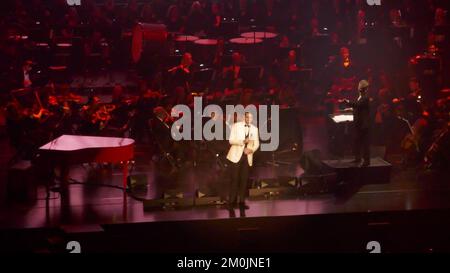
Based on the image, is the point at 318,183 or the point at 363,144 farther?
the point at 363,144

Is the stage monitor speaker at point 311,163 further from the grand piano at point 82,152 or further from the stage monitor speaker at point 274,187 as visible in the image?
the grand piano at point 82,152

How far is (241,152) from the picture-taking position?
10.9 m

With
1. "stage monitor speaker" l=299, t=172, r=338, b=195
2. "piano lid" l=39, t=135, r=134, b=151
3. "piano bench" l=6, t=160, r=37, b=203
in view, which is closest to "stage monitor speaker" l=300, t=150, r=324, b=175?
"stage monitor speaker" l=299, t=172, r=338, b=195

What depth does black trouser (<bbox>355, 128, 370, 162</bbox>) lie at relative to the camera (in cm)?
1191

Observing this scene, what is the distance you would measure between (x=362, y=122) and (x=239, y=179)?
228 cm

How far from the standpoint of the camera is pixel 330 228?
11078 millimetres

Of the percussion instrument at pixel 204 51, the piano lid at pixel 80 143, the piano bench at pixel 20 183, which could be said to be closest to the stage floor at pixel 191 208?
the piano bench at pixel 20 183

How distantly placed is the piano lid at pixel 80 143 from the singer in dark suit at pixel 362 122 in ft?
11.9

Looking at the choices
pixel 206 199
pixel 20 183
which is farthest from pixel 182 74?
pixel 20 183

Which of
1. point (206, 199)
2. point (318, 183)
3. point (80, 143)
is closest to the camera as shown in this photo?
point (80, 143)

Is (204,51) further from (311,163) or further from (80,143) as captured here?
(80,143)

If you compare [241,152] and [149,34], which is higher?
[149,34]

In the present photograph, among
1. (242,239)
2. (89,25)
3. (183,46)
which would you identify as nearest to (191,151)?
(242,239)

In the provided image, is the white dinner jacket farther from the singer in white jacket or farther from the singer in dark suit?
the singer in dark suit
